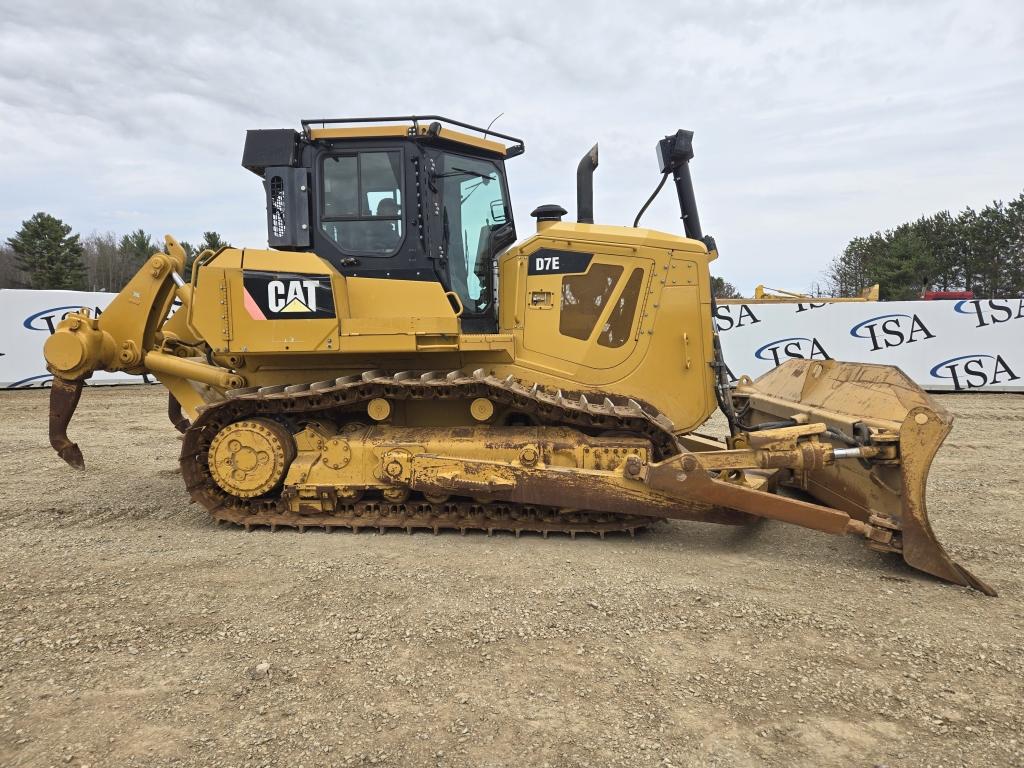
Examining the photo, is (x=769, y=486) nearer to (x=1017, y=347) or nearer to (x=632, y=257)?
(x=632, y=257)

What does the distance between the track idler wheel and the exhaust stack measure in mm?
A: 3139

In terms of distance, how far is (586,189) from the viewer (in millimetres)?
5285

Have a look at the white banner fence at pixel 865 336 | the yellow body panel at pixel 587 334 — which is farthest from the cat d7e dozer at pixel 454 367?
the white banner fence at pixel 865 336

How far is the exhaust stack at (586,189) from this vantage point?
17.2 ft

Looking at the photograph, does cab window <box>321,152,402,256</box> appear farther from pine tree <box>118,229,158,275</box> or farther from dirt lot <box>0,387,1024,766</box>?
pine tree <box>118,229,158,275</box>

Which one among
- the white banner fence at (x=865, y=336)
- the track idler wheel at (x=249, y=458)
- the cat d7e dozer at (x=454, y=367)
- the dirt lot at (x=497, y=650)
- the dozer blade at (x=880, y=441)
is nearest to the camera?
the dirt lot at (x=497, y=650)

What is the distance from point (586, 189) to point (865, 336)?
1269cm

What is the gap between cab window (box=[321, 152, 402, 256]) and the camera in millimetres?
4961

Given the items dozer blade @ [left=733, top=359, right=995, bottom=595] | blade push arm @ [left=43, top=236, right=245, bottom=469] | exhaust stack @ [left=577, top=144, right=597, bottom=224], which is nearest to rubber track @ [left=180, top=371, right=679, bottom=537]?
blade push arm @ [left=43, top=236, right=245, bottom=469]

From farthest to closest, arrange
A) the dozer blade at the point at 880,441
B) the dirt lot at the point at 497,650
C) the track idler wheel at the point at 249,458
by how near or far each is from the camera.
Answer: the track idler wheel at the point at 249,458
the dozer blade at the point at 880,441
the dirt lot at the point at 497,650

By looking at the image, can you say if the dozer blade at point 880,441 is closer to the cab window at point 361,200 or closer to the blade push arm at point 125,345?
the cab window at point 361,200

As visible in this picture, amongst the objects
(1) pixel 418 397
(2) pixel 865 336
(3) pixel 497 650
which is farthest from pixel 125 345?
(2) pixel 865 336

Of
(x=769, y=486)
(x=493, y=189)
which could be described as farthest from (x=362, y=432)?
(x=769, y=486)

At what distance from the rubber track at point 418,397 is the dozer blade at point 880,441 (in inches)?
52.0
